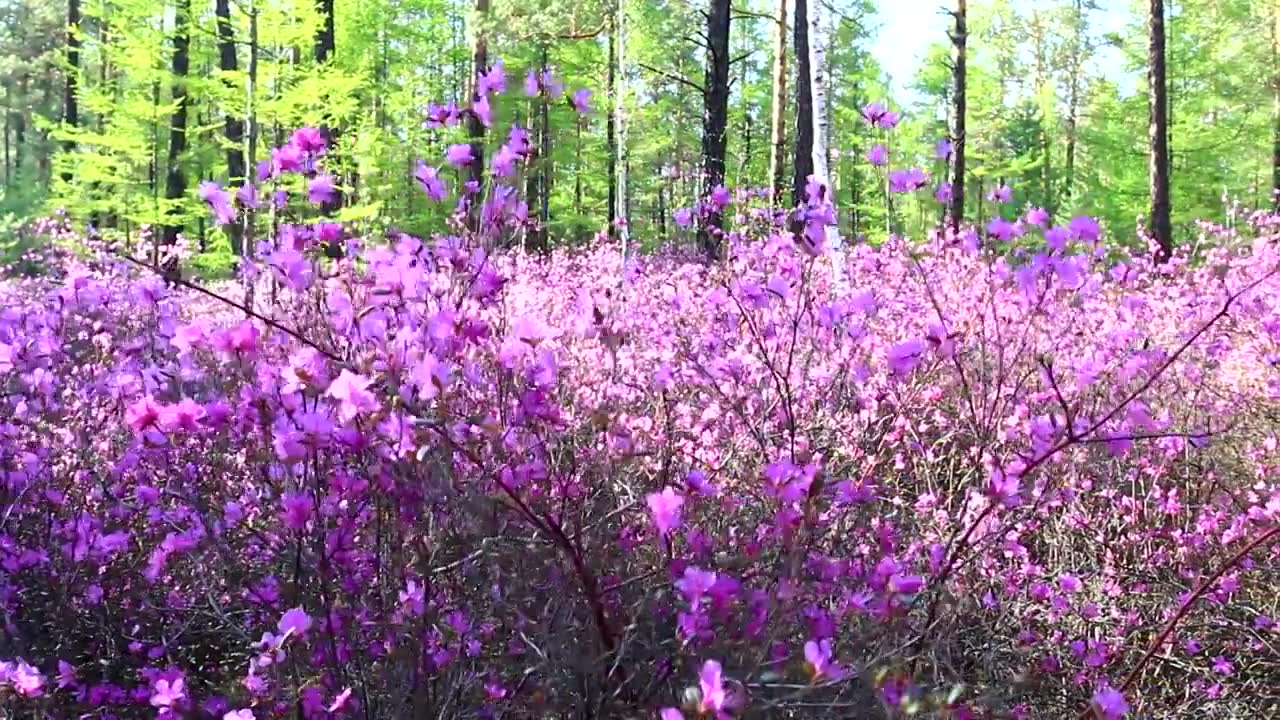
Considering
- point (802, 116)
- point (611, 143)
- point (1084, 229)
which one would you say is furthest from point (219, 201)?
point (611, 143)

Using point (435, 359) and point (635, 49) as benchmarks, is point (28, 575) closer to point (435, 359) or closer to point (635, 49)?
point (435, 359)

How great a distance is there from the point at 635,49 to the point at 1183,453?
2192 cm

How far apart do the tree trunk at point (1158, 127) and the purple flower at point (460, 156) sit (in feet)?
41.0

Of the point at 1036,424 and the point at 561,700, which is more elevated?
the point at 1036,424

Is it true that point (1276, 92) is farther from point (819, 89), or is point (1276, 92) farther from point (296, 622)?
point (296, 622)

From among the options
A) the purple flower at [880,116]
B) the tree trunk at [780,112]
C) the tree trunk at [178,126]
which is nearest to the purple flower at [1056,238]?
the purple flower at [880,116]

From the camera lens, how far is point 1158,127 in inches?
502

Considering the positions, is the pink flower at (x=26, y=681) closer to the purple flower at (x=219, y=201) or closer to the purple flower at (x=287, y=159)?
the purple flower at (x=219, y=201)

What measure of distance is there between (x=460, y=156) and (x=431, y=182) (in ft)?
0.31

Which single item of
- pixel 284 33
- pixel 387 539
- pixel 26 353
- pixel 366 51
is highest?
pixel 366 51

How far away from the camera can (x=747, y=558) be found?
178 cm

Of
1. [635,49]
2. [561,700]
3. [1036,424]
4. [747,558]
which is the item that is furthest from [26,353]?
[635,49]

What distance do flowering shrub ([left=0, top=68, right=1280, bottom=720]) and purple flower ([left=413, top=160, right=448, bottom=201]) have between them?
0.28 feet

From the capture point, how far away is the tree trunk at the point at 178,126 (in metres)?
16.2
